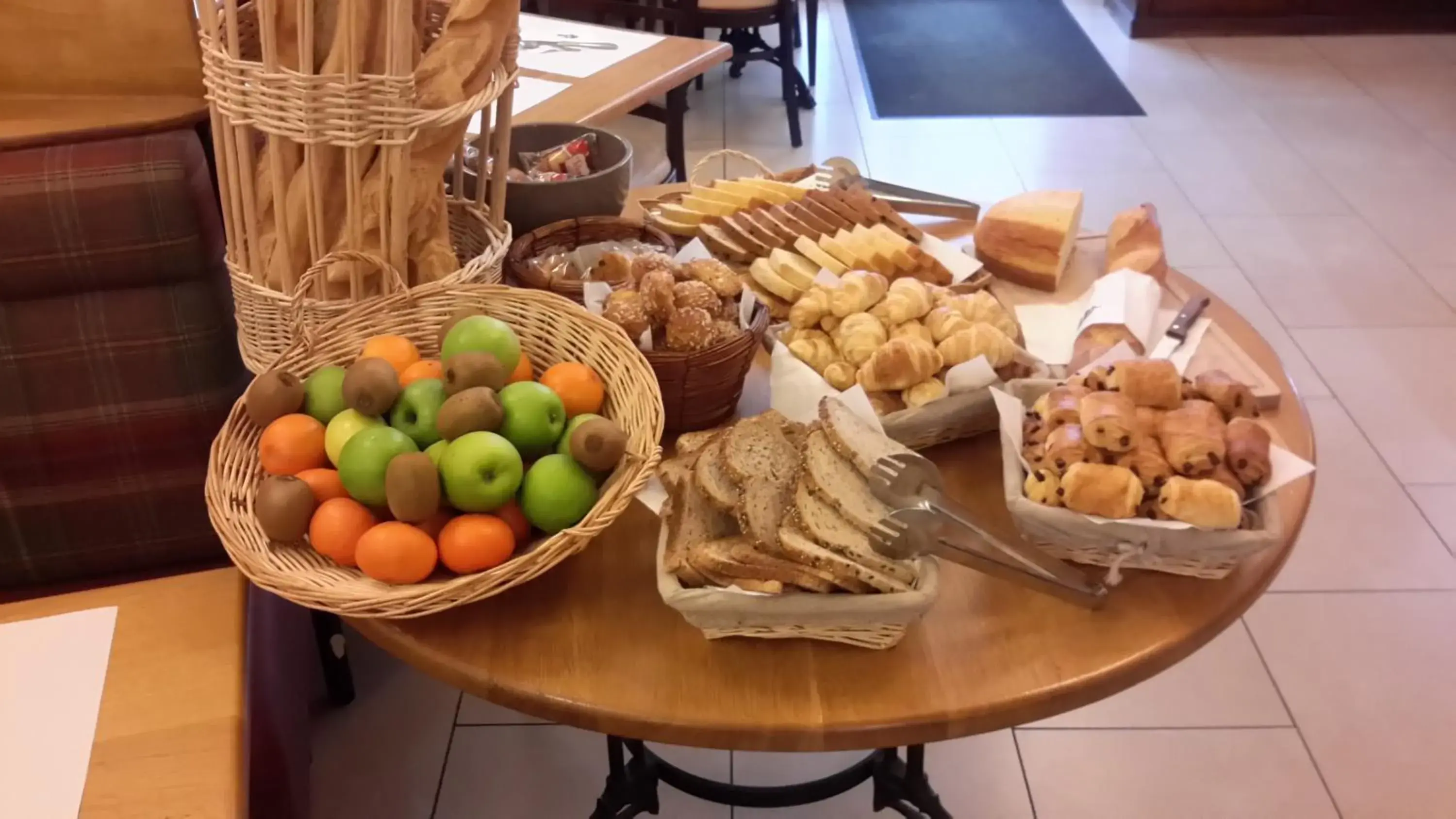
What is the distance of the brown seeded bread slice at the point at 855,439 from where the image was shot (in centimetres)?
94

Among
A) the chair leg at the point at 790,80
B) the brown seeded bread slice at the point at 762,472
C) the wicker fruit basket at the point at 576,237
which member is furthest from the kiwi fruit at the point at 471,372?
the chair leg at the point at 790,80

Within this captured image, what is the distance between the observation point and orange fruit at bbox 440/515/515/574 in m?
0.87

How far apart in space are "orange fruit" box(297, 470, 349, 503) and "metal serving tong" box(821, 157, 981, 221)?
93cm

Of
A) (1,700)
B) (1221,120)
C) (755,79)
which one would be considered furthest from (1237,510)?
(755,79)

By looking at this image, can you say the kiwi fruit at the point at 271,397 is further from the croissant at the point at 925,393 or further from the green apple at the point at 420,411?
the croissant at the point at 925,393

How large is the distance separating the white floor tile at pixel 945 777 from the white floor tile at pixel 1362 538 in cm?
69

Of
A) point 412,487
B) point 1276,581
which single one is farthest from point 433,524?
point 1276,581

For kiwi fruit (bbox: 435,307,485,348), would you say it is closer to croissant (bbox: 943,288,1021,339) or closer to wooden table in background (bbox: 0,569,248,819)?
wooden table in background (bbox: 0,569,248,819)

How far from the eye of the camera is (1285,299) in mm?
2957

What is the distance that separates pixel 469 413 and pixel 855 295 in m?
0.49

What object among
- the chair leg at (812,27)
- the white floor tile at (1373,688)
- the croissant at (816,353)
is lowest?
the white floor tile at (1373,688)

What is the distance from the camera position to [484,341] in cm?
100

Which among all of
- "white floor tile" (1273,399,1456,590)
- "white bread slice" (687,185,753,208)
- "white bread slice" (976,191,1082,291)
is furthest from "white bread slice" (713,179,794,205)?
"white floor tile" (1273,399,1456,590)

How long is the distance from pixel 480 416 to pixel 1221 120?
407cm
